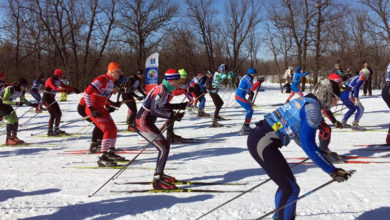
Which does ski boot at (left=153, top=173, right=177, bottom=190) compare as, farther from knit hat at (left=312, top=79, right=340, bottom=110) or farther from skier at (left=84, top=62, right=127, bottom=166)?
knit hat at (left=312, top=79, right=340, bottom=110)

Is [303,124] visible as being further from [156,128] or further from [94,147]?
[94,147]

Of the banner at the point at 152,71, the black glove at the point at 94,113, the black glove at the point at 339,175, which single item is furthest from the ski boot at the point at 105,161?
the banner at the point at 152,71

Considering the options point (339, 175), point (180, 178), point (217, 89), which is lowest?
point (180, 178)

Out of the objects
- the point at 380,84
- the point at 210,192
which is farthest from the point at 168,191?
the point at 380,84

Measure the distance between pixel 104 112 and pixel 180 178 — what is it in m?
2.04

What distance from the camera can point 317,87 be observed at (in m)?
2.77

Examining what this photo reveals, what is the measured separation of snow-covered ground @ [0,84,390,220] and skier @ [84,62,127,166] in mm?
361

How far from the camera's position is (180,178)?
4.61 metres

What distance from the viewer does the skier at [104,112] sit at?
532 centimetres

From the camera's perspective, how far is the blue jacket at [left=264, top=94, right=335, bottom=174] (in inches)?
95.2

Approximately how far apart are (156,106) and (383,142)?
5.47 metres

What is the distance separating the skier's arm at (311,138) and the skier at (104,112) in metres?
3.77

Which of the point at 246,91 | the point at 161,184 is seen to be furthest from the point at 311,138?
the point at 246,91

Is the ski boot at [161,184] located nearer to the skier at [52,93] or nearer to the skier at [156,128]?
the skier at [156,128]
